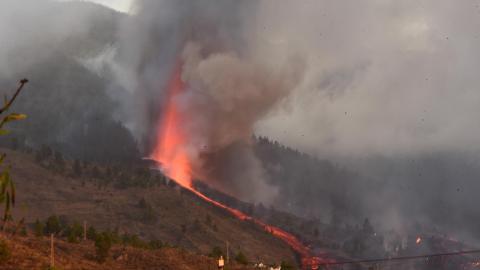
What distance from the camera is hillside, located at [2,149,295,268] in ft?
504

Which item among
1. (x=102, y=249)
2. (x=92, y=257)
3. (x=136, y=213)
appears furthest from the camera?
(x=136, y=213)

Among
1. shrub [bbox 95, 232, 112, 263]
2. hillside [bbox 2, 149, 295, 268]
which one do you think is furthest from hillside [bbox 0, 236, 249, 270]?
hillside [bbox 2, 149, 295, 268]

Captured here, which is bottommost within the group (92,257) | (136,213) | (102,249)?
(92,257)

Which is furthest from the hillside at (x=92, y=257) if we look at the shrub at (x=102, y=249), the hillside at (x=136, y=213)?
the hillside at (x=136, y=213)

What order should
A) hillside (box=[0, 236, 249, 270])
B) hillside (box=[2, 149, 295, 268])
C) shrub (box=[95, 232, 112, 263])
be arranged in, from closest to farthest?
hillside (box=[0, 236, 249, 270]) < shrub (box=[95, 232, 112, 263]) < hillside (box=[2, 149, 295, 268])

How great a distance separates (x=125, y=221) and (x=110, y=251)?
93.6 meters

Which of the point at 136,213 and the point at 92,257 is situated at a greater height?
the point at 136,213

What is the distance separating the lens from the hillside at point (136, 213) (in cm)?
15350

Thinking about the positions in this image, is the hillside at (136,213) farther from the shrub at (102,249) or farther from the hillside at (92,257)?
the shrub at (102,249)

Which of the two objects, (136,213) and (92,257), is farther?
(136,213)

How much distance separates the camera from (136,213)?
167m

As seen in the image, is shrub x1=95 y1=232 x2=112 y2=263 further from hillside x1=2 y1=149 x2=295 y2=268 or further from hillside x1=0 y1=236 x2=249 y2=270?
hillside x1=2 y1=149 x2=295 y2=268

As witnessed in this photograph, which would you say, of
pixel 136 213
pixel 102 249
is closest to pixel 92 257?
pixel 102 249

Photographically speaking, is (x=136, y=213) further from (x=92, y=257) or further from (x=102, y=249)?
(x=102, y=249)
